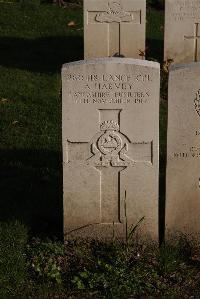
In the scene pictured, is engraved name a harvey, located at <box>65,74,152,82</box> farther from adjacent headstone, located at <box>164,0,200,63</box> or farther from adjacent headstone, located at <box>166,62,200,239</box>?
adjacent headstone, located at <box>164,0,200,63</box>

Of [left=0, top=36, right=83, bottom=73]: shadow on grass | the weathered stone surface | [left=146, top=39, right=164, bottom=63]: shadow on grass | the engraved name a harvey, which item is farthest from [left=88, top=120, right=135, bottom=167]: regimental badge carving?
[left=146, top=39, right=164, bottom=63]: shadow on grass

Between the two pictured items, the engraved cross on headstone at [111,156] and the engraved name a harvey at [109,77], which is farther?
the engraved cross on headstone at [111,156]

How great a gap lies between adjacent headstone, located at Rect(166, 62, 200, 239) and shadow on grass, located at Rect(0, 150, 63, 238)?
1062 mm

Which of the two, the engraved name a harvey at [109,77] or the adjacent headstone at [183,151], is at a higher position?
the engraved name a harvey at [109,77]

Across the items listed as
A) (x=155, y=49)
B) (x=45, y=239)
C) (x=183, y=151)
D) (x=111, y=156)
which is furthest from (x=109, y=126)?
(x=155, y=49)

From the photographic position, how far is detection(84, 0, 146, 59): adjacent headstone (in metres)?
10.9

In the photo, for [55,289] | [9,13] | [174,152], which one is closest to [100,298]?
[55,289]

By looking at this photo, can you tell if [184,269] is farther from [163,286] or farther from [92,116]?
[92,116]

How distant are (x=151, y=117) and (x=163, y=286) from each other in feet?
4.29

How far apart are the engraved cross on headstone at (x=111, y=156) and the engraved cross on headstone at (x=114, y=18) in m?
5.91

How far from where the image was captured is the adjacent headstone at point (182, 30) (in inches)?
420

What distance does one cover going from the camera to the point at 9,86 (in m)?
10.2

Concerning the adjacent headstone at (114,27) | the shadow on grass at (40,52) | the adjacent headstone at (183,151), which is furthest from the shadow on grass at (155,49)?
the adjacent headstone at (183,151)

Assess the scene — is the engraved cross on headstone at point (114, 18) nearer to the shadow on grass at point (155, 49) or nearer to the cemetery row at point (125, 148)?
the shadow on grass at point (155, 49)
